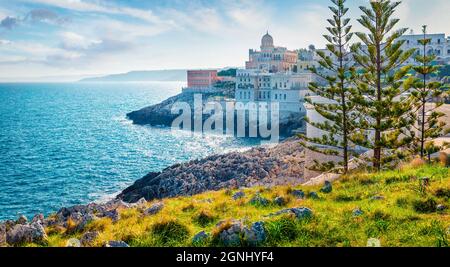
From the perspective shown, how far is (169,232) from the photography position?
7.23 m

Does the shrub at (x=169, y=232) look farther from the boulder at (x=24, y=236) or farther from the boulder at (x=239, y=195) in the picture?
the boulder at (x=239, y=195)

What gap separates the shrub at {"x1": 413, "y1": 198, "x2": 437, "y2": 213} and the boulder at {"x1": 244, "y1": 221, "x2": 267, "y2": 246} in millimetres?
3103

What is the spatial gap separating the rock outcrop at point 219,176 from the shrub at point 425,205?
1562 centimetres

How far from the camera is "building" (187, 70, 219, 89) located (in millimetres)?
97938

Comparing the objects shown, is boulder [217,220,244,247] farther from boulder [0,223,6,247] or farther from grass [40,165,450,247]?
boulder [0,223,6,247]

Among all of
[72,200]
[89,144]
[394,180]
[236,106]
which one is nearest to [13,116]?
[89,144]

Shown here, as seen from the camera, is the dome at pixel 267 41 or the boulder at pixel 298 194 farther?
the dome at pixel 267 41

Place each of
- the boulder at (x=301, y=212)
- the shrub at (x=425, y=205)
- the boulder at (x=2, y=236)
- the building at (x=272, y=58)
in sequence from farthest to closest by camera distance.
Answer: the building at (x=272, y=58), the boulder at (x=2, y=236), the shrub at (x=425, y=205), the boulder at (x=301, y=212)

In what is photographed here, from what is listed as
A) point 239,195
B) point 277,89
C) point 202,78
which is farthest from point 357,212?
point 202,78

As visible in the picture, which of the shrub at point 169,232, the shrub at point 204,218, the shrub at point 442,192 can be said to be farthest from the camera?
the shrub at point 204,218

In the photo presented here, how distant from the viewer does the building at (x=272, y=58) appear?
273 feet

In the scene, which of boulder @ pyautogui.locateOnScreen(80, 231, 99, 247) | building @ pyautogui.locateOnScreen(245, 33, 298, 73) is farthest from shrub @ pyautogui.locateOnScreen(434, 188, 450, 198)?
building @ pyautogui.locateOnScreen(245, 33, 298, 73)

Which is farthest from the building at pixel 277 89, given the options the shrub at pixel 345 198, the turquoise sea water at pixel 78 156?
the shrub at pixel 345 198

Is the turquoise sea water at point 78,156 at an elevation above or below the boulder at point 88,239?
below
